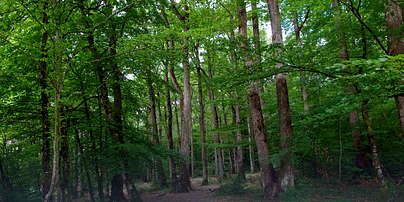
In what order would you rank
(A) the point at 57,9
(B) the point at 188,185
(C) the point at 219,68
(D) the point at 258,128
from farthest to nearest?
1. (C) the point at 219,68
2. (B) the point at 188,185
3. (D) the point at 258,128
4. (A) the point at 57,9

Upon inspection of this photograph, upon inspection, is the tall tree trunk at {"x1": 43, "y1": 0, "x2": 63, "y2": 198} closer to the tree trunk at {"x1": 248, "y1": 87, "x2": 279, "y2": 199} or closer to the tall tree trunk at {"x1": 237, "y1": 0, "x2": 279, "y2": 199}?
the tall tree trunk at {"x1": 237, "y1": 0, "x2": 279, "y2": 199}

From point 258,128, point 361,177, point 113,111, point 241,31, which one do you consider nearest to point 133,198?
point 113,111

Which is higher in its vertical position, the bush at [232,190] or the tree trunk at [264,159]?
the tree trunk at [264,159]

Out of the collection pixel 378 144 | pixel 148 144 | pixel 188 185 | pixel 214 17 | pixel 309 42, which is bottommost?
pixel 188 185

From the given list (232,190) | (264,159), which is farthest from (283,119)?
(232,190)

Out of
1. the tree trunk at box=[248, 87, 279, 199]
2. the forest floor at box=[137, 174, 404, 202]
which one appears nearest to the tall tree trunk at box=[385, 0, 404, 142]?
the forest floor at box=[137, 174, 404, 202]

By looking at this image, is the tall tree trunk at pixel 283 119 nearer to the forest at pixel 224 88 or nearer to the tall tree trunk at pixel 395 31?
the forest at pixel 224 88

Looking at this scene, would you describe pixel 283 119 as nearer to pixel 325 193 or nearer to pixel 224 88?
pixel 224 88

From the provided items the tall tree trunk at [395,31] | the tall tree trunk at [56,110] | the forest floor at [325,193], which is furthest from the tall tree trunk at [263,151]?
the tall tree trunk at [56,110]

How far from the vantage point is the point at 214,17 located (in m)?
13.5

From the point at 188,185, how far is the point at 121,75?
6.77 meters

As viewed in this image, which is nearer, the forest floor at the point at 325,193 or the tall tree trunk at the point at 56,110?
the tall tree trunk at the point at 56,110

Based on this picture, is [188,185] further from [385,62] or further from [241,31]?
[385,62]

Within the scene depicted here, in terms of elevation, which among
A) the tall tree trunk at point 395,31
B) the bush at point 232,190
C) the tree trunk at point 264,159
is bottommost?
the bush at point 232,190
